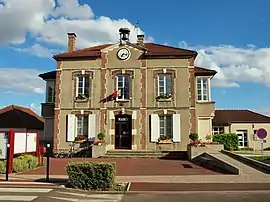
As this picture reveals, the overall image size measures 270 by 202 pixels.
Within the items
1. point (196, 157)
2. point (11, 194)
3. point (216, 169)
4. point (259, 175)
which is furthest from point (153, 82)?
point (11, 194)

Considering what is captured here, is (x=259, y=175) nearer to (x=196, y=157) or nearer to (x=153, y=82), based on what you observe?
(x=196, y=157)

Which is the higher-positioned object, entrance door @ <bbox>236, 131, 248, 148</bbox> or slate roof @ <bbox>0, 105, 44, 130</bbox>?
slate roof @ <bbox>0, 105, 44, 130</bbox>

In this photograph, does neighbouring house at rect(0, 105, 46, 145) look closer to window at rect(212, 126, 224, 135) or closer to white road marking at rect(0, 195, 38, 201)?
window at rect(212, 126, 224, 135)

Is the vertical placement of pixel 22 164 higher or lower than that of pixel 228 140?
lower

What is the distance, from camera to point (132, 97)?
2370 centimetres

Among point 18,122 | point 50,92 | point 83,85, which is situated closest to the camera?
point 83,85

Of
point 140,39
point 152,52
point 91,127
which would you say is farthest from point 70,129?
point 140,39

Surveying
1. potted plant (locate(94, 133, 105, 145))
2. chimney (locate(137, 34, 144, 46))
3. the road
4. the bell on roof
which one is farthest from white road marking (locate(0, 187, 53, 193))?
chimney (locate(137, 34, 144, 46))

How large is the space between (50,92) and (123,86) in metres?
6.18

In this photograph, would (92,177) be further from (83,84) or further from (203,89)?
(203,89)

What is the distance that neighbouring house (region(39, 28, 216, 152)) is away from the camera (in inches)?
920

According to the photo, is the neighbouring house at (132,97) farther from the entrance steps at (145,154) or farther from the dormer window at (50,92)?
the dormer window at (50,92)

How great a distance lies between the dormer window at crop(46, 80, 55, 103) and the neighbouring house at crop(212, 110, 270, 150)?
17111 millimetres

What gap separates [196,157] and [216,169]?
4.94 m
